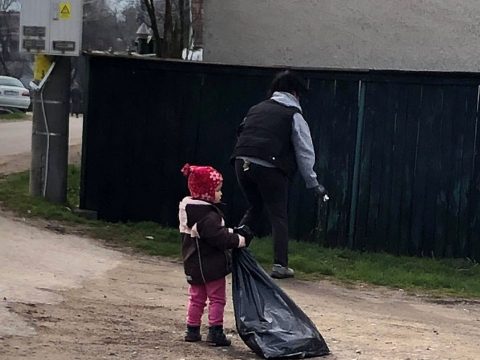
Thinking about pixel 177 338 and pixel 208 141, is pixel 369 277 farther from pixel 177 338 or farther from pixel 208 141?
pixel 177 338

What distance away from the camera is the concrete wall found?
11.5 m

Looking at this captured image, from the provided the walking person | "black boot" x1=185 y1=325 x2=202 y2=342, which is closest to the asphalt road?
the walking person

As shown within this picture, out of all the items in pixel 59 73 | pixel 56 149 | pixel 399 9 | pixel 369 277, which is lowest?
pixel 369 277

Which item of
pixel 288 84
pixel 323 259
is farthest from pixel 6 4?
pixel 288 84

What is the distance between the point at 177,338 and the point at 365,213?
396 cm

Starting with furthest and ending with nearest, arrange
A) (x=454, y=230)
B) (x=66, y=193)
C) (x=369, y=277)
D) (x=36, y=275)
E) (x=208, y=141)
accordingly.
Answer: (x=66, y=193) → (x=208, y=141) → (x=454, y=230) → (x=369, y=277) → (x=36, y=275)

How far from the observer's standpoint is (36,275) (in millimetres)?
7566

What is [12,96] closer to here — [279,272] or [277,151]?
[279,272]

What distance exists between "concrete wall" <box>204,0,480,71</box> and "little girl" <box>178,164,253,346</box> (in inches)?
249

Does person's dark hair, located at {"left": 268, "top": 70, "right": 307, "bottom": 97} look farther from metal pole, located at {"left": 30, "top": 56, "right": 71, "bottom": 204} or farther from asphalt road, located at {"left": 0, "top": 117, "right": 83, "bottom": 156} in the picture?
asphalt road, located at {"left": 0, "top": 117, "right": 83, "bottom": 156}

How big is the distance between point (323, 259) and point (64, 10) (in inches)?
148

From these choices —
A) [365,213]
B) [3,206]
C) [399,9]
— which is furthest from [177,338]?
[399,9]

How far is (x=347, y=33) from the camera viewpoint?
12.0 m

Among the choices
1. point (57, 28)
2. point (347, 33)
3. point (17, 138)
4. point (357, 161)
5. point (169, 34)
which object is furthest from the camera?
point (17, 138)
